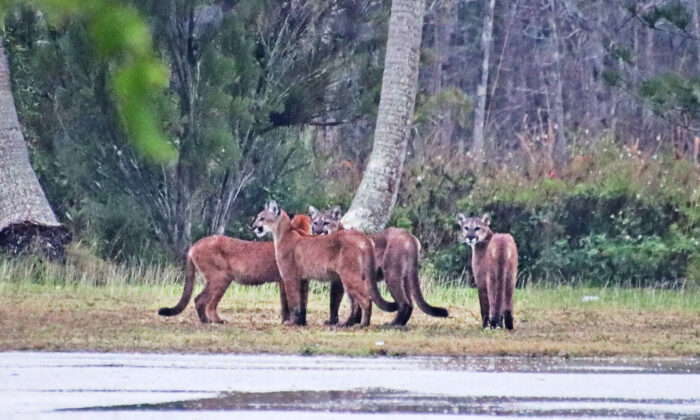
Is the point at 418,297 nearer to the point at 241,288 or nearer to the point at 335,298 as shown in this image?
the point at 335,298

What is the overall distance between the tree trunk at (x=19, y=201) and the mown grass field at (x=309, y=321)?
0.75 meters

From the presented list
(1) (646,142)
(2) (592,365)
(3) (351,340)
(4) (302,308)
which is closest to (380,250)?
(4) (302,308)

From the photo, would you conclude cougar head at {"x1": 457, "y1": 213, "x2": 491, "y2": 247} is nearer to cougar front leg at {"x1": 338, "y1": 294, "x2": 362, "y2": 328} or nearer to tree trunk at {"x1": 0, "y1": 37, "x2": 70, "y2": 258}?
cougar front leg at {"x1": 338, "y1": 294, "x2": 362, "y2": 328}

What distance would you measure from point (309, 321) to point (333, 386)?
645 cm

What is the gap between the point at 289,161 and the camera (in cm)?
2767

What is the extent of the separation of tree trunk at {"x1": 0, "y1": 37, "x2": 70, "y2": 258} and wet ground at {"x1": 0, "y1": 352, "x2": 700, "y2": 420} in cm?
1035

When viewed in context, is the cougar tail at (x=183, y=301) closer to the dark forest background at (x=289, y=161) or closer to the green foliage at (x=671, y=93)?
the dark forest background at (x=289, y=161)

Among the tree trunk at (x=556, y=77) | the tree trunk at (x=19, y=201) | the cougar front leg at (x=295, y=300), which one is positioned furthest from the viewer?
the tree trunk at (x=556, y=77)

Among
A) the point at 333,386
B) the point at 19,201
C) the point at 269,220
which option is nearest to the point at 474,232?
the point at 269,220

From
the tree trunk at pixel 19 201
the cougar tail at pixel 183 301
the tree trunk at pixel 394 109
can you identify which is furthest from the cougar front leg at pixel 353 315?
the tree trunk at pixel 19 201

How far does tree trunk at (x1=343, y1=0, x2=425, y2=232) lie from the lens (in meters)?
25.5

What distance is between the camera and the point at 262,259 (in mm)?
18750

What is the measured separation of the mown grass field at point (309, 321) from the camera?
1556 centimetres

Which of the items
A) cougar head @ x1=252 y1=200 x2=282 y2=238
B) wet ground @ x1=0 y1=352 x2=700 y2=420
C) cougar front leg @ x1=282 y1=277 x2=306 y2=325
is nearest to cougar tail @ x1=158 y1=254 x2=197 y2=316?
cougar head @ x1=252 y1=200 x2=282 y2=238
